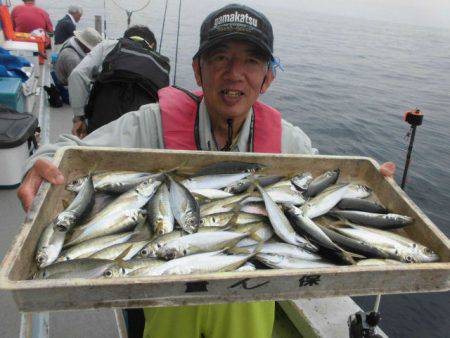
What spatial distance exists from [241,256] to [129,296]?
0.62 meters

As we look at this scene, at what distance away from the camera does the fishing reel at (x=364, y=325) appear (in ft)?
8.91

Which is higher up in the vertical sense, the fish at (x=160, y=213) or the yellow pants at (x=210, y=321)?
the fish at (x=160, y=213)

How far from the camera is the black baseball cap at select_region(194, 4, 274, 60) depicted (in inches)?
88.0

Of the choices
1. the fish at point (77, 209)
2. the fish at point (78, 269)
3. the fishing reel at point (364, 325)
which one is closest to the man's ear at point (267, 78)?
the fish at point (77, 209)

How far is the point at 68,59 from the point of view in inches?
259

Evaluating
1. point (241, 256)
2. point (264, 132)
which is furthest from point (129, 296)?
point (264, 132)

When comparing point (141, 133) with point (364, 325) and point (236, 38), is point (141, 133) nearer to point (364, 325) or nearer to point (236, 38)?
point (236, 38)

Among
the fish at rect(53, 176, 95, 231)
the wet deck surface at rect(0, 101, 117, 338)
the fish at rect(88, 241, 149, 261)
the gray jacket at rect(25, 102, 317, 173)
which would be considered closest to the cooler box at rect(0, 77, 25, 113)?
the wet deck surface at rect(0, 101, 117, 338)

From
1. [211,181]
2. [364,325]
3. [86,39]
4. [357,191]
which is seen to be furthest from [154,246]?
[86,39]

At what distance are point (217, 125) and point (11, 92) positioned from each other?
145 inches

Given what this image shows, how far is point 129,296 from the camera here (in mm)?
1390

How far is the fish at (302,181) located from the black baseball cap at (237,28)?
0.81 m

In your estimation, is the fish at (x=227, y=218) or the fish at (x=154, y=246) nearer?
the fish at (x=154, y=246)

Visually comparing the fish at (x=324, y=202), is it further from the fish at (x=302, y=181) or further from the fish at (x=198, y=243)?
the fish at (x=198, y=243)
